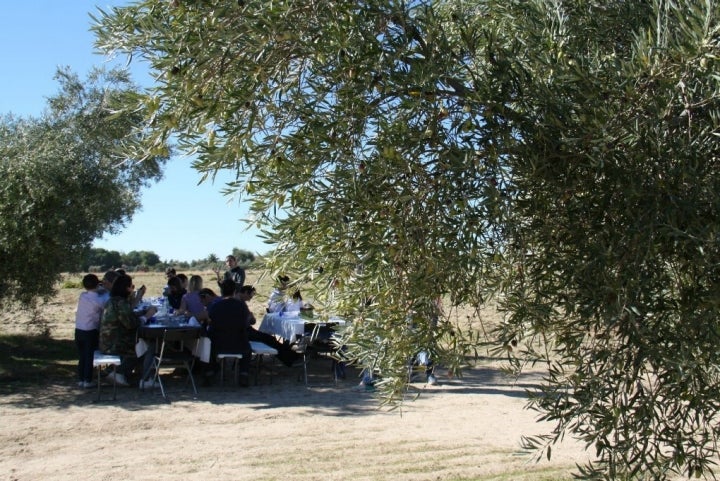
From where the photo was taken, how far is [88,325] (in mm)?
11195

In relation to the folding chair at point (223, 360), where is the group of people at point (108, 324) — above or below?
above

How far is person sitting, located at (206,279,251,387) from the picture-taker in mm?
11302

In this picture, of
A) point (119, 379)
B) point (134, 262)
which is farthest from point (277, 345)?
point (134, 262)

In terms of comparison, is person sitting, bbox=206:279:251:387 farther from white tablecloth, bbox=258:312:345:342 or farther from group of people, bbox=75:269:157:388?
white tablecloth, bbox=258:312:345:342

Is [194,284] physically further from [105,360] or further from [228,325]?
[105,360]

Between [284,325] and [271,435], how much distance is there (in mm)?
4114

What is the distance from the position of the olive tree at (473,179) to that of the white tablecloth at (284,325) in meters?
8.38

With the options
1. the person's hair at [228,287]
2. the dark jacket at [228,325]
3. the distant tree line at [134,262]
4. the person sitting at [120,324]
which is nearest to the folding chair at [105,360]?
the person sitting at [120,324]

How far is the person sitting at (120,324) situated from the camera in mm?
10766

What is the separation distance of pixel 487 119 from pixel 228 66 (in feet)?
4.50

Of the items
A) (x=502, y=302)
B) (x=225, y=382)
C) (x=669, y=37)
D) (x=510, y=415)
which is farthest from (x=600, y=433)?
(x=225, y=382)

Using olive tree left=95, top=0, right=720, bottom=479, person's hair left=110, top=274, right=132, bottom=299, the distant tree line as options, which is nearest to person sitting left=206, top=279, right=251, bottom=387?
person's hair left=110, top=274, right=132, bottom=299

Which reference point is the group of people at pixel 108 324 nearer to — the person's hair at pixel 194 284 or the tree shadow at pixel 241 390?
the tree shadow at pixel 241 390

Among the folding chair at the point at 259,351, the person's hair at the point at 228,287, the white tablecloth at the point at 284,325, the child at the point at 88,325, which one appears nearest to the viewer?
the child at the point at 88,325
